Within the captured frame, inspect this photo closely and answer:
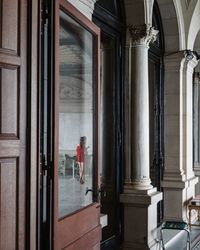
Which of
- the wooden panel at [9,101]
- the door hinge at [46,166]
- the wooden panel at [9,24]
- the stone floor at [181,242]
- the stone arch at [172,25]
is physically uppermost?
the stone arch at [172,25]

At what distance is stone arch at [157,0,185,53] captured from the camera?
24.6 feet

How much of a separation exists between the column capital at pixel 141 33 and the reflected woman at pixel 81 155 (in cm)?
250

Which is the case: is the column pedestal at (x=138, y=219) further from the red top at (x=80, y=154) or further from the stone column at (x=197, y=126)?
the stone column at (x=197, y=126)

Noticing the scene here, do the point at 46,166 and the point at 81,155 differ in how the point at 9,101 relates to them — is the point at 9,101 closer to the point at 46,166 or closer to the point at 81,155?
the point at 46,166

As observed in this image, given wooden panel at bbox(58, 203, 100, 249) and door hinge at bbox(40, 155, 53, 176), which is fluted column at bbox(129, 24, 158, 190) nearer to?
wooden panel at bbox(58, 203, 100, 249)

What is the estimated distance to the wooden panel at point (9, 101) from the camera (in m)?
2.70

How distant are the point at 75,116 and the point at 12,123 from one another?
3.98ft

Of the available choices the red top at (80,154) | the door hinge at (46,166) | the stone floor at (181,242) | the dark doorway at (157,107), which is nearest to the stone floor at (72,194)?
the red top at (80,154)

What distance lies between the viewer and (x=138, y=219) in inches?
236

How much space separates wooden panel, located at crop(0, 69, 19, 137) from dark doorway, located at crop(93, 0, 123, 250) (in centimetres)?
308

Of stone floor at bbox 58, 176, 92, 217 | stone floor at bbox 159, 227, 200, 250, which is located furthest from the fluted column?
stone floor at bbox 58, 176, 92, 217

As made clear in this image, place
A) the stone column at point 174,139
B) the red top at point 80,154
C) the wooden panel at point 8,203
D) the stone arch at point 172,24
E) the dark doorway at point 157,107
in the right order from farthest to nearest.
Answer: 1. the stone column at point 174,139
2. the dark doorway at point 157,107
3. the stone arch at point 172,24
4. the red top at point 80,154
5. the wooden panel at point 8,203

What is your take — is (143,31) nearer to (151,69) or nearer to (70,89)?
(151,69)

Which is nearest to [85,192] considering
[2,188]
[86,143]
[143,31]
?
[86,143]
